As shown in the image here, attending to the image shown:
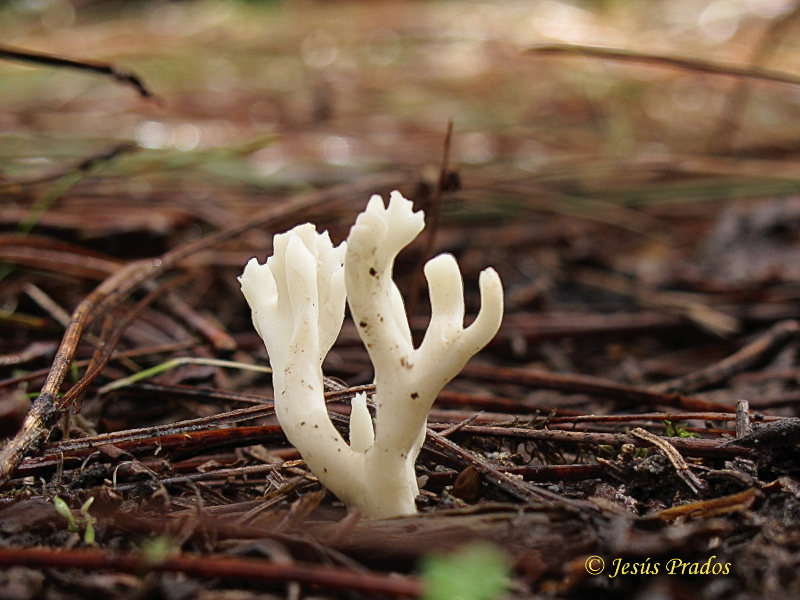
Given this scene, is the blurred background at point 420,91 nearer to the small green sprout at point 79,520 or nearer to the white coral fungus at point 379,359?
the white coral fungus at point 379,359

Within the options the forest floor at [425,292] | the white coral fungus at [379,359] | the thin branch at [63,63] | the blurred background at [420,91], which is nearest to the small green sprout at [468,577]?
the forest floor at [425,292]

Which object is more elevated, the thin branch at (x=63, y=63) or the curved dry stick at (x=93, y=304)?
the thin branch at (x=63, y=63)

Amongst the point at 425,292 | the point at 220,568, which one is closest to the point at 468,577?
the point at 220,568

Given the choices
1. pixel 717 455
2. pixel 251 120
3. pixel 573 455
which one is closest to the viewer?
pixel 717 455

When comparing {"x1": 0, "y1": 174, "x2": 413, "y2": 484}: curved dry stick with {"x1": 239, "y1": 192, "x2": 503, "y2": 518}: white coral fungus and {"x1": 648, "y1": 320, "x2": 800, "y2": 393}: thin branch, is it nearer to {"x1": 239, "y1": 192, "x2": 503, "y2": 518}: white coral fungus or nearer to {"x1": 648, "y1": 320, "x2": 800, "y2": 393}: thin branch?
{"x1": 239, "y1": 192, "x2": 503, "y2": 518}: white coral fungus

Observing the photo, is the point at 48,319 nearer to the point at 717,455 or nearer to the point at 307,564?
the point at 307,564

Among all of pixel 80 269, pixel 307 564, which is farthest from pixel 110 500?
pixel 80 269

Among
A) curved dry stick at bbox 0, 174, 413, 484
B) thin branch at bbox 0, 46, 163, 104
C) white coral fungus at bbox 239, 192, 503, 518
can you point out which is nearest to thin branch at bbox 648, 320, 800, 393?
white coral fungus at bbox 239, 192, 503, 518
